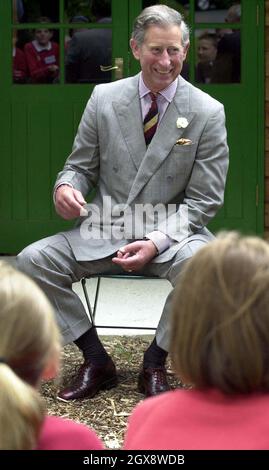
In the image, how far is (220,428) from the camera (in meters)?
2.15

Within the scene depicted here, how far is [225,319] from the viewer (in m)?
2.13

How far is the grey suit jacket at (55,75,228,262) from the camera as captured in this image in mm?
4656

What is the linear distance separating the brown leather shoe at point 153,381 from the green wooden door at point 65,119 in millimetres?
2688

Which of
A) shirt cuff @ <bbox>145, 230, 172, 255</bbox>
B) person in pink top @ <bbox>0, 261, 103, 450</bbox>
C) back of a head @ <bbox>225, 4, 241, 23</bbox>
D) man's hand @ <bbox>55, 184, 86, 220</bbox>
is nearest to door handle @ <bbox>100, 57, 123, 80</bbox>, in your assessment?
back of a head @ <bbox>225, 4, 241, 23</bbox>

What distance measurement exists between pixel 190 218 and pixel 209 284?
2445 mm

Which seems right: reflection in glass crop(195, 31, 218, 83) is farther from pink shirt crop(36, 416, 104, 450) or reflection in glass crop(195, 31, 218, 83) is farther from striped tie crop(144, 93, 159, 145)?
pink shirt crop(36, 416, 104, 450)

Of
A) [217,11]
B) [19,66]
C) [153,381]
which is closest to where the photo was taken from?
[153,381]

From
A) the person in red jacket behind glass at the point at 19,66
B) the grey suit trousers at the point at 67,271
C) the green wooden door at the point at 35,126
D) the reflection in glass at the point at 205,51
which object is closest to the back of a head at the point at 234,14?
the reflection in glass at the point at 205,51

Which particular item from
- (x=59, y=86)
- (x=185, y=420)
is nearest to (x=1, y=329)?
(x=185, y=420)

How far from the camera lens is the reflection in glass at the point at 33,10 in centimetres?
718

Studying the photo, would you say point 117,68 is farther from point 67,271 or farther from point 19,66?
point 67,271

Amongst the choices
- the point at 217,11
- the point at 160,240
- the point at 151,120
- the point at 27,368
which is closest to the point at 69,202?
Answer: the point at 160,240

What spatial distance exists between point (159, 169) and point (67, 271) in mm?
587

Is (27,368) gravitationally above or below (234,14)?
below
